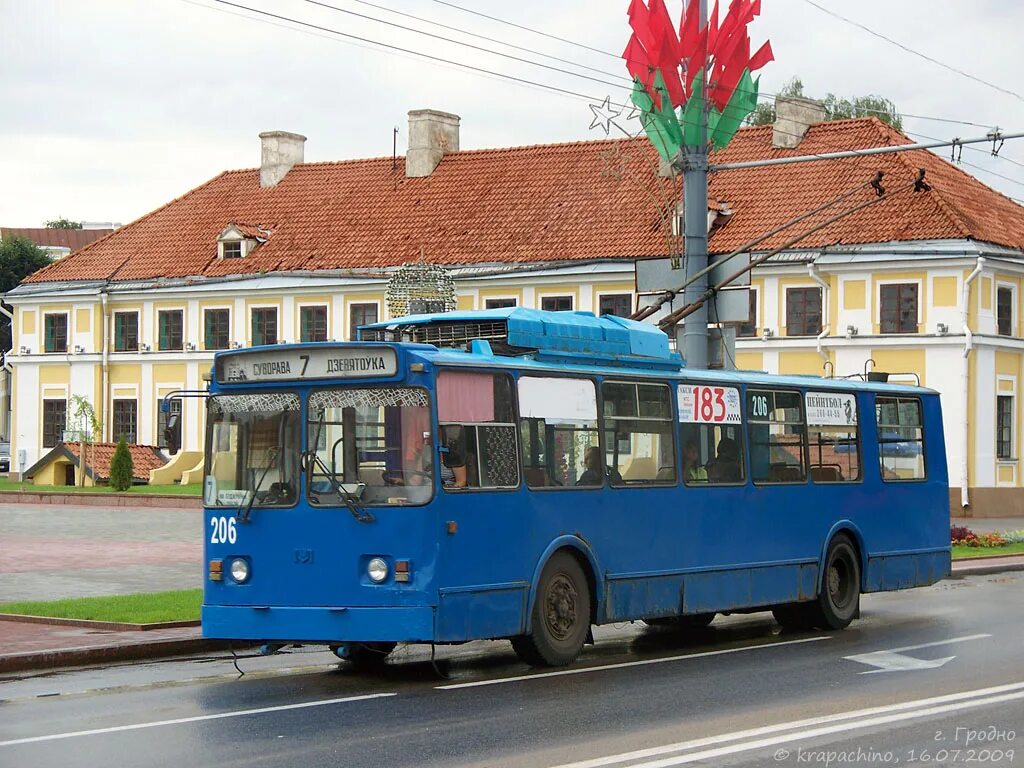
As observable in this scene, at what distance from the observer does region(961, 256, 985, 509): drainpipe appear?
46.3 metres

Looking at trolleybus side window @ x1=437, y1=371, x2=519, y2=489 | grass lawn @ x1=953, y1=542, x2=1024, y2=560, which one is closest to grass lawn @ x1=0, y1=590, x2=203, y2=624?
trolleybus side window @ x1=437, y1=371, x2=519, y2=489

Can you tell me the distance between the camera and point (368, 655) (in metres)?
15.2

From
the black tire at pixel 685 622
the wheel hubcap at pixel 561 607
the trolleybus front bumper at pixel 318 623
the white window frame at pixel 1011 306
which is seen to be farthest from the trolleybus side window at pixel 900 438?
the white window frame at pixel 1011 306

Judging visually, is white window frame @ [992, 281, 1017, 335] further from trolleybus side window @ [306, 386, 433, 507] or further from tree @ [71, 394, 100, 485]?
trolleybus side window @ [306, 386, 433, 507]

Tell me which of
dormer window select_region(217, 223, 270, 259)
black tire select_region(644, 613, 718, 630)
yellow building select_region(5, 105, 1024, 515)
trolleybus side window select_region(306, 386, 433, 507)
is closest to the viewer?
trolleybus side window select_region(306, 386, 433, 507)

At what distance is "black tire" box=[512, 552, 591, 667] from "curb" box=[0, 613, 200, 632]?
4030 millimetres

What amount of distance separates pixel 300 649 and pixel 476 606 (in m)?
3.61

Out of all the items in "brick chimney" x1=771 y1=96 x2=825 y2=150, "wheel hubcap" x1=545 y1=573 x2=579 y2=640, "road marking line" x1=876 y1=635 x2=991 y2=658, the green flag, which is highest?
"brick chimney" x1=771 y1=96 x2=825 y2=150

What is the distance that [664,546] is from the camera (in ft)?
53.0

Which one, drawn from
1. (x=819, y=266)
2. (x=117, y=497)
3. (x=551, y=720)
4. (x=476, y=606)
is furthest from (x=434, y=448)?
(x=819, y=266)

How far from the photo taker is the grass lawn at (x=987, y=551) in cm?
3091

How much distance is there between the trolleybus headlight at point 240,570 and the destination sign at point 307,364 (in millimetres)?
1476

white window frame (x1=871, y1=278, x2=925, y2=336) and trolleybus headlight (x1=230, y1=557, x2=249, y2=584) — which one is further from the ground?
white window frame (x1=871, y1=278, x2=925, y2=336)

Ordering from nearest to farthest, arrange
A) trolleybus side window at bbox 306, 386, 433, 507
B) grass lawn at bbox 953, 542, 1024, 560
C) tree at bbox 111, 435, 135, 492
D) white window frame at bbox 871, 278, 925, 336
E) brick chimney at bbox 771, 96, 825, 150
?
trolleybus side window at bbox 306, 386, 433, 507 < grass lawn at bbox 953, 542, 1024, 560 < white window frame at bbox 871, 278, 925, 336 < tree at bbox 111, 435, 135, 492 < brick chimney at bbox 771, 96, 825, 150
